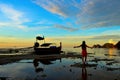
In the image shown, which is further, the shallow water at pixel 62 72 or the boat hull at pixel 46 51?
the boat hull at pixel 46 51

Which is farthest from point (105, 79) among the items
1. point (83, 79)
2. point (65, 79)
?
point (65, 79)

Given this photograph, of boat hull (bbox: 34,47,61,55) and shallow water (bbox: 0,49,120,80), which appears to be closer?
shallow water (bbox: 0,49,120,80)

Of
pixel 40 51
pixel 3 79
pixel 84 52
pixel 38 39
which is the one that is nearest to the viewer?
pixel 3 79

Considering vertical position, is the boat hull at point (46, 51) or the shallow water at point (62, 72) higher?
the boat hull at point (46, 51)

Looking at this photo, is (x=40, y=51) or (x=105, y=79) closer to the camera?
(x=105, y=79)

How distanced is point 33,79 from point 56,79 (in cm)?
174

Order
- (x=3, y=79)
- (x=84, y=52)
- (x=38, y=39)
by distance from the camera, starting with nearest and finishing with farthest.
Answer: (x=3, y=79), (x=84, y=52), (x=38, y=39)

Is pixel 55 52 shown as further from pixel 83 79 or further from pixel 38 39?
pixel 83 79

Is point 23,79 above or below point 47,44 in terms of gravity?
below

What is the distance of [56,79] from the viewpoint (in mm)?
16266

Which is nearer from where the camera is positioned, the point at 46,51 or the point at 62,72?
the point at 62,72

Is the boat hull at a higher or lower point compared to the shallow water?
higher

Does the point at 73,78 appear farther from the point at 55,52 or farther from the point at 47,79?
the point at 55,52

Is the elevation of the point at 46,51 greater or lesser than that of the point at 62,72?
greater
